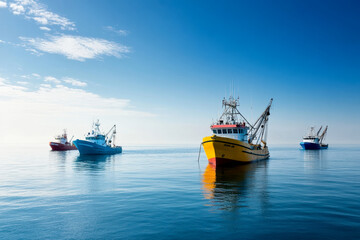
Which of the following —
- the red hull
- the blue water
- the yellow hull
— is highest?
the yellow hull

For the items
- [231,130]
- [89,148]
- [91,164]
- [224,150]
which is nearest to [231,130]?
[231,130]

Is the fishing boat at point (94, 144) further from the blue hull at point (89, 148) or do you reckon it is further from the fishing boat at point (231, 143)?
the fishing boat at point (231, 143)

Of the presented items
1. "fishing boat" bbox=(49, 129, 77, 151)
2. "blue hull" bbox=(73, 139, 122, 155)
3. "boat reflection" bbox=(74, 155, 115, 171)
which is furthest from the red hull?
"boat reflection" bbox=(74, 155, 115, 171)

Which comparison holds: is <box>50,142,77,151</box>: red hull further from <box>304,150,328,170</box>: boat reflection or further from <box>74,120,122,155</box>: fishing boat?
<box>304,150,328,170</box>: boat reflection

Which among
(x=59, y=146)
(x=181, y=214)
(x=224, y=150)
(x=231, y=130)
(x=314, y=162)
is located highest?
(x=231, y=130)

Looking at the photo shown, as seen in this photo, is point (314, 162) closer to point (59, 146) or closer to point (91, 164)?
point (91, 164)

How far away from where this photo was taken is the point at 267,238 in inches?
364

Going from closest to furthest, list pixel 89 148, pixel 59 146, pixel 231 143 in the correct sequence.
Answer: pixel 231 143, pixel 89 148, pixel 59 146

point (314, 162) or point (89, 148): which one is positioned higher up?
point (89, 148)

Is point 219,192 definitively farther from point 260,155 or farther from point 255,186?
point 260,155

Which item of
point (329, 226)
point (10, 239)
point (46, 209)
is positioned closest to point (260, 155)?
point (329, 226)

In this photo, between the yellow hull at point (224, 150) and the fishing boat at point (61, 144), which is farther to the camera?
the fishing boat at point (61, 144)

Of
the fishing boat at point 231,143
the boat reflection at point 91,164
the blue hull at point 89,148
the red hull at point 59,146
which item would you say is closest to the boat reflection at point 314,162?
the fishing boat at point 231,143

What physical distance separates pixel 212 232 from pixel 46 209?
10.3 meters
